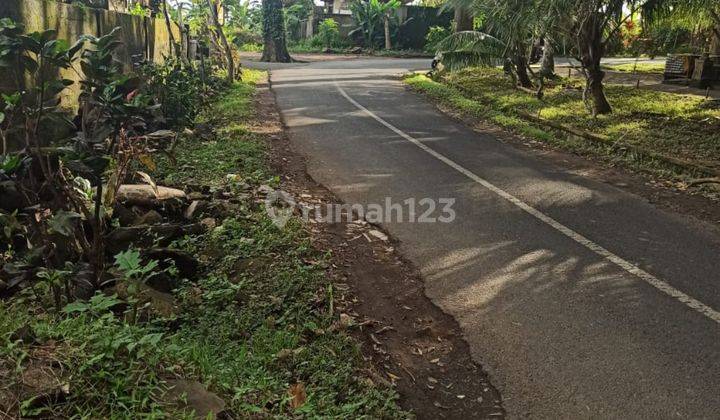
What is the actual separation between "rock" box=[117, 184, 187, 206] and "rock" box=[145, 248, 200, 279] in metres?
1.07

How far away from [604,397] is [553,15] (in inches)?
440

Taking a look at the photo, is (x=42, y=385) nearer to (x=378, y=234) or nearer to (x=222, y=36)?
(x=378, y=234)

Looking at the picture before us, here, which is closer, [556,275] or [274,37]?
[556,275]

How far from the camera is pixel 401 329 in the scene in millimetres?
4730

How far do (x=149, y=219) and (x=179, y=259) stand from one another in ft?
2.29

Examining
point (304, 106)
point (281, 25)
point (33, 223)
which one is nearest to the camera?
point (33, 223)

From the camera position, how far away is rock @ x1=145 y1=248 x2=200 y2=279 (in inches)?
199

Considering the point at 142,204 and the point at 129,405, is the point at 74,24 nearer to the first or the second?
the point at 142,204

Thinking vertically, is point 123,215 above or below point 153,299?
above

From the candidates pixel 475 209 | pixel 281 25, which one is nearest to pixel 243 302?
pixel 475 209

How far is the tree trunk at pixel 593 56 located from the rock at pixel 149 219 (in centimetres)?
1118

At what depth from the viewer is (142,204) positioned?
19.6ft

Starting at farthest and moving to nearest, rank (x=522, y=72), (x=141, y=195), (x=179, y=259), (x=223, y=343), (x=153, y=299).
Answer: (x=522, y=72) → (x=141, y=195) → (x=179, y=259) → (x=153, y=299) → (x=223, y=343)

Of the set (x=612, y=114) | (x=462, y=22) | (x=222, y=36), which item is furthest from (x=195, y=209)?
(x=462, y=22)
